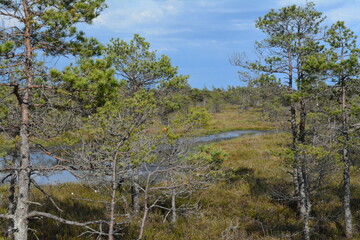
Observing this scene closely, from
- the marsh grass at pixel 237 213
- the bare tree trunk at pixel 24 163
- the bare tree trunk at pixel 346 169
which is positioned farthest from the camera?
the marsh grass at pixel 237 213

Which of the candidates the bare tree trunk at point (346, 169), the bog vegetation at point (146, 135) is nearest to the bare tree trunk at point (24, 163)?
the bog vegetation at point (146, 135)

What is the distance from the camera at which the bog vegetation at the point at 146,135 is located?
6773mm

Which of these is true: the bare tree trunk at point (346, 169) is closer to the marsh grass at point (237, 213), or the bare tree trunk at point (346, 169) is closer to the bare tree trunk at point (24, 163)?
the marsh grass at point (237, 213)

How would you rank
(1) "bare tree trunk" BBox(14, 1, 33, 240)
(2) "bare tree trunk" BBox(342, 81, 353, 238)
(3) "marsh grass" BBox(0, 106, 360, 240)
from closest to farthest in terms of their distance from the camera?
(1) "bare tree trunk" BBox(14, 1, 33, 240) → (2) "bare tree trunk" BBox(342, 81, 353, 238) → (3) "marsh grass" BBox(0, 106, 360, 240)

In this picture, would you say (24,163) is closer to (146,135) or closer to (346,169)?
(146,135)

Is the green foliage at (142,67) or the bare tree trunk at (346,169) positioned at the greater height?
the green foliage at (142,67)

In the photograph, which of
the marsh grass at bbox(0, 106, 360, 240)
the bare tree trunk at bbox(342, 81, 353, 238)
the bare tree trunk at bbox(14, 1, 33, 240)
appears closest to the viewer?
the bare tree trunk at bbox(14, 1, 33, 240)

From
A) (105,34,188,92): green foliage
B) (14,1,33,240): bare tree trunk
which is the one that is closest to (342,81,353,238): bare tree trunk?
(105,34,188,92): green foliage

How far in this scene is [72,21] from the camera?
714cm

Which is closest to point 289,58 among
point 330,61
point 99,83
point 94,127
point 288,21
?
point 288,21

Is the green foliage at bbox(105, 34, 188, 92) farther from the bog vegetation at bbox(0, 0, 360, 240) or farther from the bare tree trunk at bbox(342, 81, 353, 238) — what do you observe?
the bare tree trunk at bbox(342, 81, 353, 238)

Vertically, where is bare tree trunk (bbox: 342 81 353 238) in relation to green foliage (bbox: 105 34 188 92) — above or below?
below

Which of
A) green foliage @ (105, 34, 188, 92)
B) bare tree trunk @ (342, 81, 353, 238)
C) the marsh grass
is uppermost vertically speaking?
green foliage @ (105, 34, 188, 92)

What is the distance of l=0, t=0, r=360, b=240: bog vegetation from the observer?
267 inches
